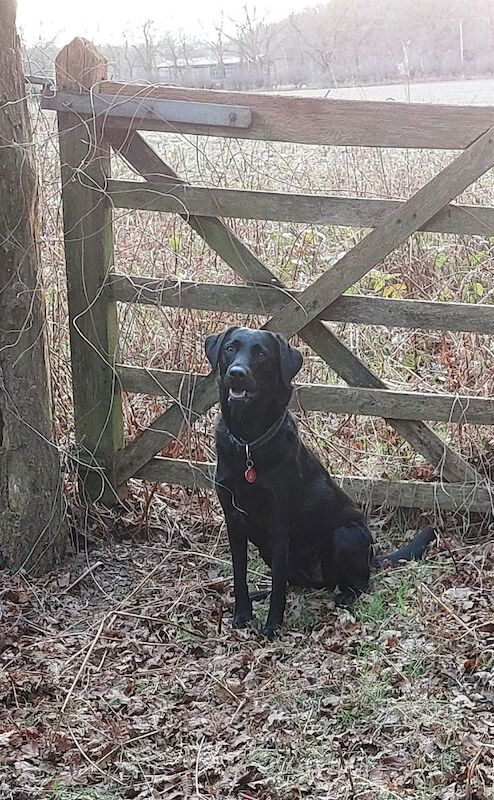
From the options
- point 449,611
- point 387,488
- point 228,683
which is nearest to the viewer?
point 228,683

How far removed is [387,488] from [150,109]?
2.18m

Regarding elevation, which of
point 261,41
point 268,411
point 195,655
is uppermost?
point 261,41

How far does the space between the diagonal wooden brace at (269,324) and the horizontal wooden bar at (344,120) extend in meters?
0.17

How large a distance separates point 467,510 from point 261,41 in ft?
12.2

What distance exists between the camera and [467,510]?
4.29m

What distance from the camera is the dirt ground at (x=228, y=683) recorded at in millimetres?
2783

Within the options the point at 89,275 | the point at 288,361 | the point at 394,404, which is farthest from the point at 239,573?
the point at 89,275

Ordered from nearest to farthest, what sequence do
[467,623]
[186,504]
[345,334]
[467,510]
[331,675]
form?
[331,675] < [467,623] < [467,510] < [186,504] < [345,334]

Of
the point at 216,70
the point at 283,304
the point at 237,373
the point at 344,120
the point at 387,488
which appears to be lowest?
the point at 387,488

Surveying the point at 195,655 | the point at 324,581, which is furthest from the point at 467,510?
the point at 195,655

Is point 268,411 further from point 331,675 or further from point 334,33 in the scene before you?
point 334,33

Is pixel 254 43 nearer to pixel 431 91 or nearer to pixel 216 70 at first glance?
pixel 216 70

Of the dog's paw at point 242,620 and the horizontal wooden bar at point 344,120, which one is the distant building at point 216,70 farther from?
the dog's paw at point 242,620

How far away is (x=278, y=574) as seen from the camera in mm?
3762
